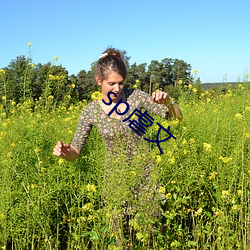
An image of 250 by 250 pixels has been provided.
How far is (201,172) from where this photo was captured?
228cm

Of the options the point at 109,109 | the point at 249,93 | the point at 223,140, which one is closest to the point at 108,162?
the point at 109,109

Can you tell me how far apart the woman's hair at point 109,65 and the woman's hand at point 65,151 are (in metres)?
0.48

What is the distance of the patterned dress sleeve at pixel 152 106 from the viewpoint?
2332 millimetres

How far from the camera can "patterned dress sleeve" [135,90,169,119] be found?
7.65ft

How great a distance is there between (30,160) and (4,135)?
0.51 metres

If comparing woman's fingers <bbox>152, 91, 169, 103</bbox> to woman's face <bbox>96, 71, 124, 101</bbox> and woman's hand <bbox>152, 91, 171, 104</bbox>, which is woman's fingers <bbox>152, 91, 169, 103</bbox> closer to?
woman's hand <bbox>152, 91, 171, 104</bbox>

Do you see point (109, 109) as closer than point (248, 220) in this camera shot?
No

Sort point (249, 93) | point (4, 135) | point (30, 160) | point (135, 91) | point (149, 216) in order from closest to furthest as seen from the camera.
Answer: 1. point (149, 216)
2. point (135, 91)
3. point (30, 160)
4. point (4, 135)
5. point (249, 93)

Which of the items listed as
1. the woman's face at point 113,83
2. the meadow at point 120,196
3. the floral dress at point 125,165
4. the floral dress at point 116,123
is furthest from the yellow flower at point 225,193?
the woman's face at point 113,83

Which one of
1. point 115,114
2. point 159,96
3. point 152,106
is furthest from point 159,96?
point 115,114

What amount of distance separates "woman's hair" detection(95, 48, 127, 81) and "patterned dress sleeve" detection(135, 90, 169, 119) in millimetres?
189

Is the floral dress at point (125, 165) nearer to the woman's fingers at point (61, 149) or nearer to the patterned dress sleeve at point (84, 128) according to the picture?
the patterned dress sleeve at point (84, 128)

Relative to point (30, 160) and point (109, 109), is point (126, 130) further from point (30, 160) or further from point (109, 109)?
point (30, 160)

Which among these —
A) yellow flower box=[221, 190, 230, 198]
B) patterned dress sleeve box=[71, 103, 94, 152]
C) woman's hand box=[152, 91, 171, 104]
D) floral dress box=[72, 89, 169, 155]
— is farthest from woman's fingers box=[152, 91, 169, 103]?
yellow flower box=[221, 190, 230, 198]
